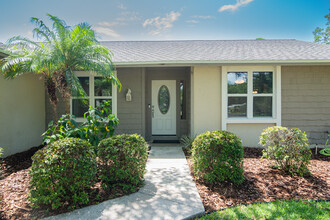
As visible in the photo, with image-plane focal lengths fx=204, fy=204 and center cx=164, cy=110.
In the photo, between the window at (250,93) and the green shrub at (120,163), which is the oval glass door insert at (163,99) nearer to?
the window at (250,93)

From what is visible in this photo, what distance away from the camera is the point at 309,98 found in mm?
6559

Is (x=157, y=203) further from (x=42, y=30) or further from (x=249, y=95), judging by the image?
(x=249, y=95)

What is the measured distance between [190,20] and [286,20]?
7.53 metres

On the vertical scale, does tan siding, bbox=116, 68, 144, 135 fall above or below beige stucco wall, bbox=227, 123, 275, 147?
above

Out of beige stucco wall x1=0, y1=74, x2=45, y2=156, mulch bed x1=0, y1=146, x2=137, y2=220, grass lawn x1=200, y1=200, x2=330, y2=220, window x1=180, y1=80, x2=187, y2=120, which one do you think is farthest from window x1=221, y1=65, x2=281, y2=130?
beige stucco wall x1=0, y1=74, x2=45, y2=156

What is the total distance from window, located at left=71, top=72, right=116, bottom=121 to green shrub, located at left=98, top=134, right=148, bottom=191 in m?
3.69

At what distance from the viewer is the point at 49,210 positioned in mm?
2715

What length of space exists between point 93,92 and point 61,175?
15.0 ft

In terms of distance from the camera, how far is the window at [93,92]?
22.7 ft

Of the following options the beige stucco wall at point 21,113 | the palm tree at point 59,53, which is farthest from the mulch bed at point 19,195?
the palm tree at point 59,53

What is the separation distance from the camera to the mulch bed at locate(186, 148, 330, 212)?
3119mm

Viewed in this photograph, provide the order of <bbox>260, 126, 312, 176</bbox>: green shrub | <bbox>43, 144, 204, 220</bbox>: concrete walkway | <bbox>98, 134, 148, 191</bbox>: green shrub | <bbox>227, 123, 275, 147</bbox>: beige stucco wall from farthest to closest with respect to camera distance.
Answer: <bbox>227, 123, 275, 147</bbox>: beige stucco wall < <bbox>260, 126, 312, 176</bbox>: green shrub < <bbox>98, 134, 148, 191</bbox>: green shrub < <bbox>43, 144, 204, 220</bbox>: concrete walkway

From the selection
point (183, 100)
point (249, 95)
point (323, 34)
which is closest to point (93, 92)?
point (183, 100)

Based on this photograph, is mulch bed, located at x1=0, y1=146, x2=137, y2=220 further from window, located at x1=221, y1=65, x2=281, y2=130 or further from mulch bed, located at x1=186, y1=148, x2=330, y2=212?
window, located at x1=221, y1=65, x2=281, y2=130
